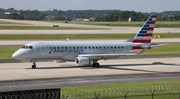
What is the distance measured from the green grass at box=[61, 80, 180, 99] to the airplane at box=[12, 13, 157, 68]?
1509 centimetres

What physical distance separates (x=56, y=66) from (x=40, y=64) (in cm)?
336

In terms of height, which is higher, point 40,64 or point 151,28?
point 151,28

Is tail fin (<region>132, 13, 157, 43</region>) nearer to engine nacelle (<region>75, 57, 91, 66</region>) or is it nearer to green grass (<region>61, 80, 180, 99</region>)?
engine nacelle (<region>75, 57, 91, 66</region>)

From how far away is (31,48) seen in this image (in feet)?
182

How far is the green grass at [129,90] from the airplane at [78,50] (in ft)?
49.5

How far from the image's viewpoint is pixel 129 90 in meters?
37.6

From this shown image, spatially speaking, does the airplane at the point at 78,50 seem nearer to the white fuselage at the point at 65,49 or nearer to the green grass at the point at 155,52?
the white fuselage at the point at 65,49

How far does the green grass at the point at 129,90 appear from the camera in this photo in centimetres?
3459

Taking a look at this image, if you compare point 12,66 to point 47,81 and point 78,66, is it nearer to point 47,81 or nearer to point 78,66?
point 78,66

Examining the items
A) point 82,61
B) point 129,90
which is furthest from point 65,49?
point 129,90

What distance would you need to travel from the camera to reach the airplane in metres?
55.7

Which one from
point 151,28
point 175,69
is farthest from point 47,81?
point 151,28

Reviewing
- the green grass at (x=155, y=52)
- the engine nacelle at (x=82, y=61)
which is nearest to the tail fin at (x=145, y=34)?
the engine nacelle at (x=82, y=61)

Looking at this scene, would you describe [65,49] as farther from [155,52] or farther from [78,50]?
[155,52]
